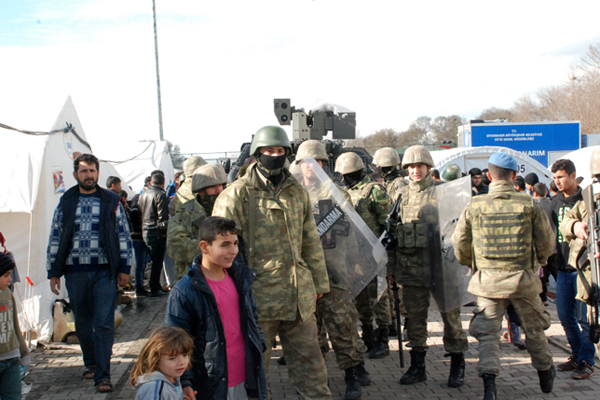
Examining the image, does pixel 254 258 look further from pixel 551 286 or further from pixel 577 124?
pixel 577 124

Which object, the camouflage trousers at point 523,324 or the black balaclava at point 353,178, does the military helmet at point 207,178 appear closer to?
the black balaclava at point 353,178

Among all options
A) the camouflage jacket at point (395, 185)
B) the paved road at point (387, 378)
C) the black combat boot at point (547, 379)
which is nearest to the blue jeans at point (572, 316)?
the paved road at point (387, 378)

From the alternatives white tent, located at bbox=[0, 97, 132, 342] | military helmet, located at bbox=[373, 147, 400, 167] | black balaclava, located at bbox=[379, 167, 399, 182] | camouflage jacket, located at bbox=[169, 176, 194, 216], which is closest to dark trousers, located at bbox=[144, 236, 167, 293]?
white tent, located at bbox=[0, 97, 132, 342]

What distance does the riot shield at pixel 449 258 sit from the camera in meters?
4.68

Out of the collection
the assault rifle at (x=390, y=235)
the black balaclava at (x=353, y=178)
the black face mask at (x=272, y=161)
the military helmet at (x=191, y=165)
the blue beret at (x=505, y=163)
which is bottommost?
the assault rifle at (x=390, y=235)

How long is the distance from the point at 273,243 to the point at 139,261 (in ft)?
20.8

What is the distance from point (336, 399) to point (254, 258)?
166 centimetres

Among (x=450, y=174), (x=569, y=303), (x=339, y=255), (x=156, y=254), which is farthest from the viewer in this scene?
(x=156, y=254)

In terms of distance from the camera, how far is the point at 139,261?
9281 mm

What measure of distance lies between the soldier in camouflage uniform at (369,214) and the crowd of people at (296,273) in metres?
0.02

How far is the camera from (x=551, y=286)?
8859 mm

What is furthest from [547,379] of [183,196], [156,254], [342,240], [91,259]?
[156,254]

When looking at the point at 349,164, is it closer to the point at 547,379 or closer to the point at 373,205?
the point at 373,205

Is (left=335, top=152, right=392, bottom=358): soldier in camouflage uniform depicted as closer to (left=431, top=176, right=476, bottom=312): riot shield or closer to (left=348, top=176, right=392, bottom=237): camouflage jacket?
(left=348, top=176, right=392, bottom=237): camouflage jacket
